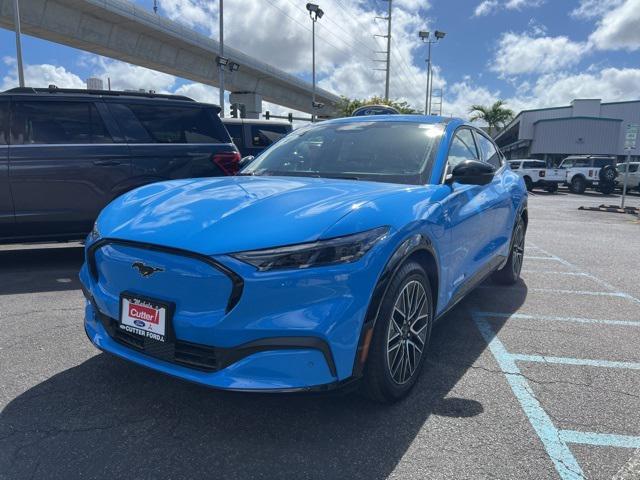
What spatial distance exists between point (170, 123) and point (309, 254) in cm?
446

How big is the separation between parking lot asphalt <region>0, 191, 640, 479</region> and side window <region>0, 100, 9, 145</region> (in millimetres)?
2056

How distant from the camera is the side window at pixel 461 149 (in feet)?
11.8

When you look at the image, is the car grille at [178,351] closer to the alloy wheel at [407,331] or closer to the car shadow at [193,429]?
the car shadow at [193,429]

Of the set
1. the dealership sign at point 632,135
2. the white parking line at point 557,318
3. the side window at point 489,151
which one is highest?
the dealership sign at point 632,135

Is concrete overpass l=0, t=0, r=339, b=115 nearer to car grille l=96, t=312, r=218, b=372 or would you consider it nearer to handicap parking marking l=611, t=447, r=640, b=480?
car grille l=96, t=312, r=218, b=372

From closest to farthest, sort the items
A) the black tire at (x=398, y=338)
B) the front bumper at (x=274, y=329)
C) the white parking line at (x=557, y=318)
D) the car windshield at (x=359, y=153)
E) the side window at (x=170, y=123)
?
the front bumper at (x=274, y=329) → the black tire at (x=398, y=338) → the car windshield at (x=359, y=153) → the white parking line at (x=557, y=318) → the side window at (x=170, y=123)

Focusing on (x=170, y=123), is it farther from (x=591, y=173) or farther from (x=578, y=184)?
(x=578, y=184)

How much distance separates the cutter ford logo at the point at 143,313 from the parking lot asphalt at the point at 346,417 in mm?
568

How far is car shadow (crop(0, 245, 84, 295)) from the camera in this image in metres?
5.00

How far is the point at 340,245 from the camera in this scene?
2.28 metres

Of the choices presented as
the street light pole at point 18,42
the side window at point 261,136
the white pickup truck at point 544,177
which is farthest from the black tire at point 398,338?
the white pickup truck at point 544,177

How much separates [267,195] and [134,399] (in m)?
1.32

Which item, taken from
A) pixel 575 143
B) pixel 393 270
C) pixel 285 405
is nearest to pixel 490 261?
pixel 393 270

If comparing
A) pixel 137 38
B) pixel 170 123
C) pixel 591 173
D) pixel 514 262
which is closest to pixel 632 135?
pixel 591 173
